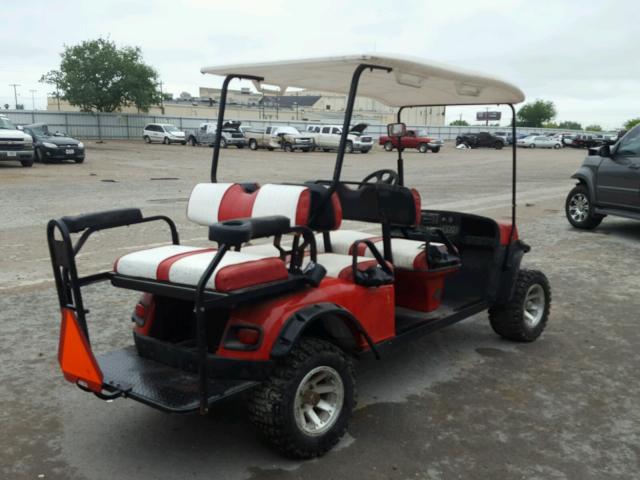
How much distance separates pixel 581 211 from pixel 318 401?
329 inches

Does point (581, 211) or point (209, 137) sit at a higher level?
point (209, 137)

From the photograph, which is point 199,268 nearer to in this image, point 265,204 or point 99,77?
point 265,204

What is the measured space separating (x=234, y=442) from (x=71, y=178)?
51.6 ft

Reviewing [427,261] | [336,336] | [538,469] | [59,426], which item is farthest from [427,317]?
[59,426]

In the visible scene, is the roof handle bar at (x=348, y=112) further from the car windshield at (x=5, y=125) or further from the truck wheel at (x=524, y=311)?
the car windshield at (x=5, y=125)

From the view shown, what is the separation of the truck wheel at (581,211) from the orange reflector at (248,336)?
27.7 feet

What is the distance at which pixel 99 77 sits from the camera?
4366 cm

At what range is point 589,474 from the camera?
2951 mm

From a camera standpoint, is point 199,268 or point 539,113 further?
point 539,113

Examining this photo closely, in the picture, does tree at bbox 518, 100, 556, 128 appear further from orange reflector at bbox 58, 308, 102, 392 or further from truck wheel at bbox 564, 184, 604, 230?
orange reflector at bbox 58, 308, 102, 392

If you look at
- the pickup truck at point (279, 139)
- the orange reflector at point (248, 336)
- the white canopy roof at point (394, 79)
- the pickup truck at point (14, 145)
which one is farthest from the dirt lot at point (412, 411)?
the pickup truck at point (279, 139)

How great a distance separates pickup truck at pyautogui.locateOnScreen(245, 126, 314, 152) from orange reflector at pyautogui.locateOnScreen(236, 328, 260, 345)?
107 feet

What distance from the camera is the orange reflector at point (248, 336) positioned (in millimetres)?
2855

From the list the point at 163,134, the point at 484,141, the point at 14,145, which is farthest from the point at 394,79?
the point at 484,141
